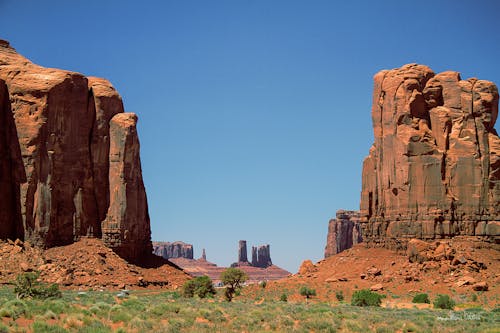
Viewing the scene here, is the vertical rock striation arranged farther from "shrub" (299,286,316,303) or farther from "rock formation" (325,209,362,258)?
"rock formation" (325,209,362,258)

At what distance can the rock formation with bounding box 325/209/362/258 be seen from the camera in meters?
138

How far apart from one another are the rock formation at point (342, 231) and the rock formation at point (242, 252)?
188 ft

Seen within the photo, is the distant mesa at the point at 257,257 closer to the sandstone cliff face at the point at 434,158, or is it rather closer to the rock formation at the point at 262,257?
the rock formation at the point at 262,257

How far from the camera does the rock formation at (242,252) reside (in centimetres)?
19738

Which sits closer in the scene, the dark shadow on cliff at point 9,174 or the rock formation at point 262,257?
the dark shadow on cliff at point 9,174

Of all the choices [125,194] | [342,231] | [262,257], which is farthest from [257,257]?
[125,194]

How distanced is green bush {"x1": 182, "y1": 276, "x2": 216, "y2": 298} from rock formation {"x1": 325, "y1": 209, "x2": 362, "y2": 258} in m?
85.1

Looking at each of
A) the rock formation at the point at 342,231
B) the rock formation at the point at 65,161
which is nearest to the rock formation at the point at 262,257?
the rock formation at the point at 342,231

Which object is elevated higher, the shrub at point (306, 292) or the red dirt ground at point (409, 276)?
the red dirt ground at point (409, 276)

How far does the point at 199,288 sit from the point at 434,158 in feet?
73.0

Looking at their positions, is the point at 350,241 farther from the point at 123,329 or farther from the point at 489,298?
the point at 123,329

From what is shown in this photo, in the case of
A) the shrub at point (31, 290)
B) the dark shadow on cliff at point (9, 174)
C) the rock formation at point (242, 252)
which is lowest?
the shrub at point (31, 290)

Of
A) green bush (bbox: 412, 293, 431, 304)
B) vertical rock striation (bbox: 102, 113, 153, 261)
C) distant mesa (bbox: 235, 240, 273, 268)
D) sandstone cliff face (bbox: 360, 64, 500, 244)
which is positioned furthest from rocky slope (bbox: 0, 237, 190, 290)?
distant mesa (bbox: 235, 240, 273, 268)

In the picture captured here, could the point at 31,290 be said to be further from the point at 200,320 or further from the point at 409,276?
the point at 409,276
